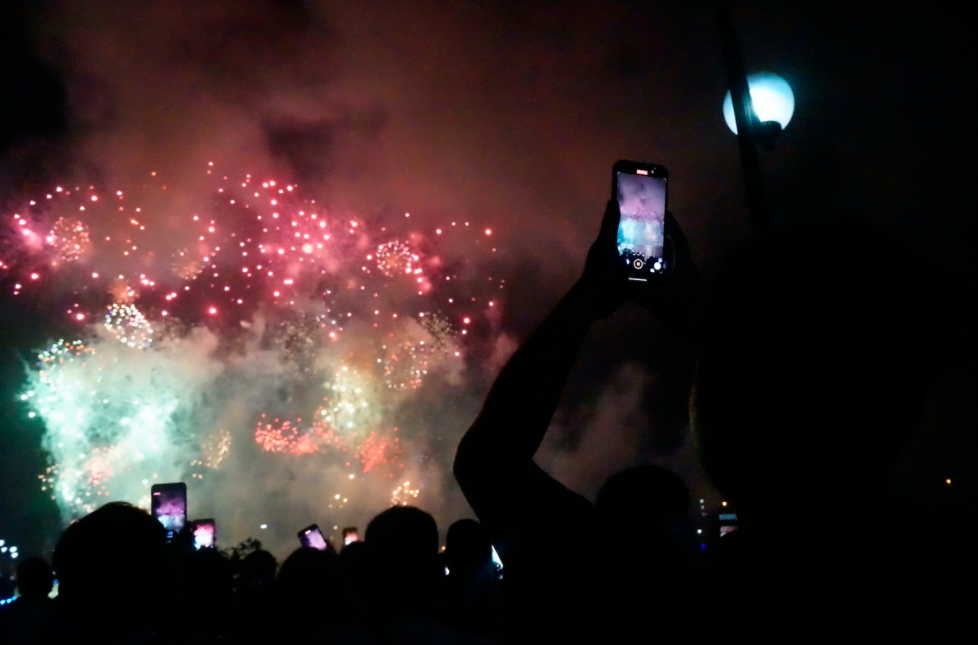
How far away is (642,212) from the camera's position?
Answer: 230cm

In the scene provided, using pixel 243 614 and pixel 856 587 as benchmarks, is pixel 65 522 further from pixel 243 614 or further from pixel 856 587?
pixel 856 587

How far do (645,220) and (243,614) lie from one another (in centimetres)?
494

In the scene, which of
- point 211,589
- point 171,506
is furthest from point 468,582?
point 171,506

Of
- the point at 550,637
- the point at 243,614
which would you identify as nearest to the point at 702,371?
the point at 550,637

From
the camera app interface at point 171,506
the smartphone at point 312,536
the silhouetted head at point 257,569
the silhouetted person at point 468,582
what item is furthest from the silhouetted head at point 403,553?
the smartphone at point 312,536

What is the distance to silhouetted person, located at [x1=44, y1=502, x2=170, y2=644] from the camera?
2689 millimetres

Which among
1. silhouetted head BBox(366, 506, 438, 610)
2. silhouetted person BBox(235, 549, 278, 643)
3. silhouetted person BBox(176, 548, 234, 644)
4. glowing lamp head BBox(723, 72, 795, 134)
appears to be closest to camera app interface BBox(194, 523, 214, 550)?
silhouetted person BBox(235, 549, 278, 643)

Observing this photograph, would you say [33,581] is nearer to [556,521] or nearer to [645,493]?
[645,493]

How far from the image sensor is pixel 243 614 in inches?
203

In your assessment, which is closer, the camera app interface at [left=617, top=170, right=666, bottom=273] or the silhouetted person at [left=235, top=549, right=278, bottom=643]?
the camera app interface at [left=617, top=170, right=666, bottom=273]

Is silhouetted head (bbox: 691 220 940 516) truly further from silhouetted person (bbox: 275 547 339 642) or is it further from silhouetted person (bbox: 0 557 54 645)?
silhouetted person (bbox: 0 557 54 645)

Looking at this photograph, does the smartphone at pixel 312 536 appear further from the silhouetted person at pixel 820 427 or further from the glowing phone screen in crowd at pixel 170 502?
the silhouetted person at pixel 820 427

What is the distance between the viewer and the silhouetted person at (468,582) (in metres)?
4.52

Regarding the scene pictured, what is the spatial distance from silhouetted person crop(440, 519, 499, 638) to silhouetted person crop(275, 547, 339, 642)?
0.89 meters
